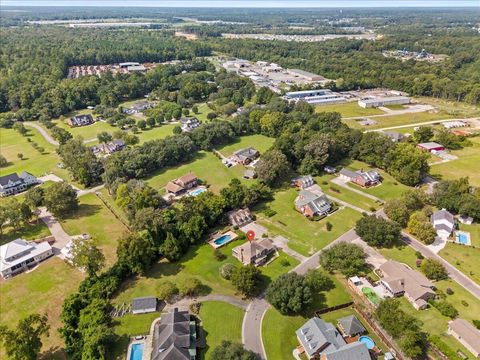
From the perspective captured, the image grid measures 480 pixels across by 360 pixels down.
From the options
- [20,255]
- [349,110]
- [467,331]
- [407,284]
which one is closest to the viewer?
[467,331]

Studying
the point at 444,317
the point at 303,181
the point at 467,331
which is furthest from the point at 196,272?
the point at 467,331

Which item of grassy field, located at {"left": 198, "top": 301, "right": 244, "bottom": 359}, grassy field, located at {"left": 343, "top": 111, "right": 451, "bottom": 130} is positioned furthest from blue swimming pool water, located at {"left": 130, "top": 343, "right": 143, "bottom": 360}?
grassy field, located at {"left": 343, "top": 111, "right": 451, "bottom": 130}

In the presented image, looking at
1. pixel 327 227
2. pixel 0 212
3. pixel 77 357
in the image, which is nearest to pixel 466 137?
pixel 327 227

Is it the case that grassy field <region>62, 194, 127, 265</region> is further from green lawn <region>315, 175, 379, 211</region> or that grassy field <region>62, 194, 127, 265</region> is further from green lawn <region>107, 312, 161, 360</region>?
green lawn <region>315, 175, 379, 211</region>

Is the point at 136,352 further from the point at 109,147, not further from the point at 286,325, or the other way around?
the point at 109,147

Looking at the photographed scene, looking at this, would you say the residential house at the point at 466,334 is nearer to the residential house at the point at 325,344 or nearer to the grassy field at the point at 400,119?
the residential house at the point at 325,344

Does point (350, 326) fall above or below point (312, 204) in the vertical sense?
above
